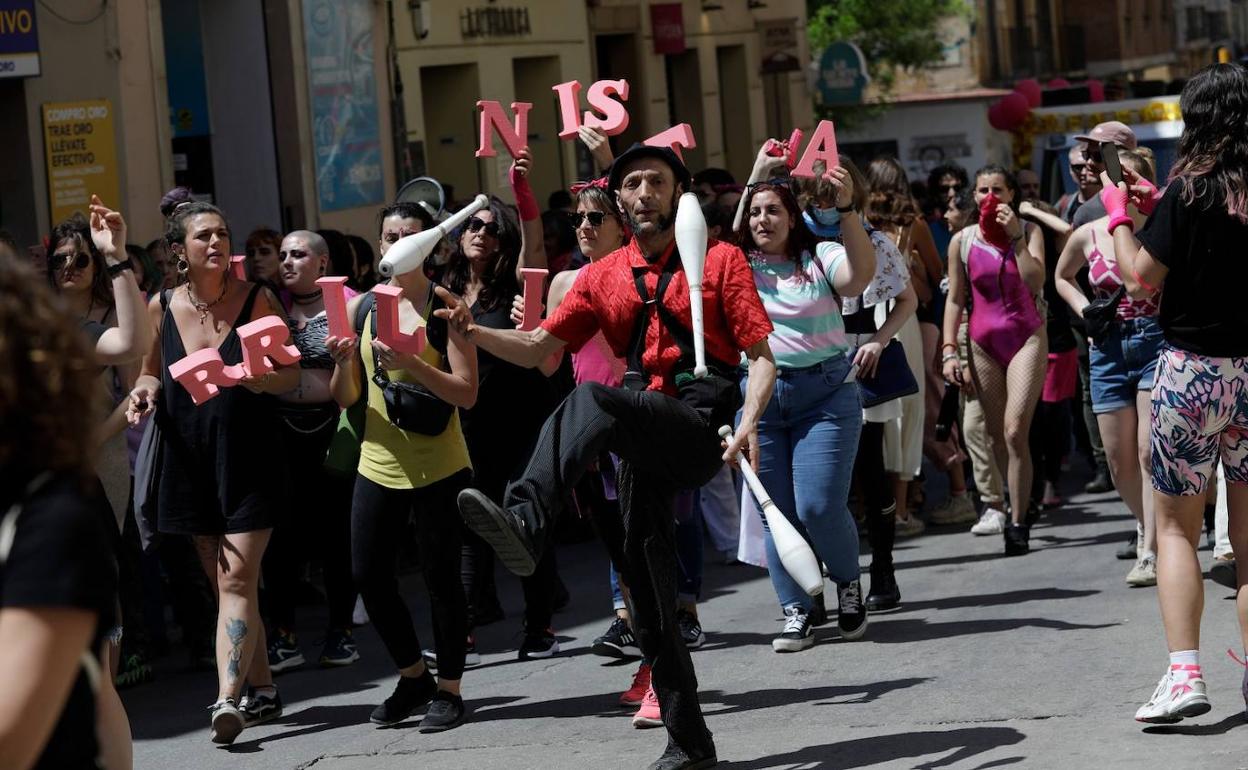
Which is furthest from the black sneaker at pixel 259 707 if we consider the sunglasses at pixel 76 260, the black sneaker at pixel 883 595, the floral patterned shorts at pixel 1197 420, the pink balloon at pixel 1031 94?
the pink balloon at pixel 1031 94

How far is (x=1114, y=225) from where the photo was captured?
20.4 feet

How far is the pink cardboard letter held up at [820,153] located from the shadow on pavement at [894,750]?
2.24 m

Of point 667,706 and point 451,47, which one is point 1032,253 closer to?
point 667,706

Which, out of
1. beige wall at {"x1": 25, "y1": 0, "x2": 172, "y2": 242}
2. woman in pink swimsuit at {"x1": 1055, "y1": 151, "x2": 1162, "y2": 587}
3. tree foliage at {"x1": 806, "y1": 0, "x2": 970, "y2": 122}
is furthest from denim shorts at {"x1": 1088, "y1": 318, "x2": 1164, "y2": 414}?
tree foliage at {"x1": 806, "y1": 0, "x2": 970, "y2": 122}

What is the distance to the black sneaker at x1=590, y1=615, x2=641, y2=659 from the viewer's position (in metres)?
8.10

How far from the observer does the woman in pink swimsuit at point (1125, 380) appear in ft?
28.0

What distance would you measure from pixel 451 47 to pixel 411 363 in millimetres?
14631

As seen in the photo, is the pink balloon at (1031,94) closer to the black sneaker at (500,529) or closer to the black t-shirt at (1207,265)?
the black t-shirt at (1207,265)

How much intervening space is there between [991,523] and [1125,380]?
2.45 m

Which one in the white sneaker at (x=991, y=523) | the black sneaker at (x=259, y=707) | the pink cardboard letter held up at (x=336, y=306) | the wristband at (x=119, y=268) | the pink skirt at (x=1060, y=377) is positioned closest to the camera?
the wristband at (x=119, y=268)

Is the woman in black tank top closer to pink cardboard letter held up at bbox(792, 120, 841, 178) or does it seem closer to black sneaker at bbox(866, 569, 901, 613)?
pink cardboard letter held up at bbox(792, 120, 841, 178)

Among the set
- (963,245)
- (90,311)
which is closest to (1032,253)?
(963,245)

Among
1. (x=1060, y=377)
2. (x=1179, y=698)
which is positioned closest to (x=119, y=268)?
(x=1179, y=698)

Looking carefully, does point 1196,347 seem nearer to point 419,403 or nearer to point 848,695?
point 848,695
